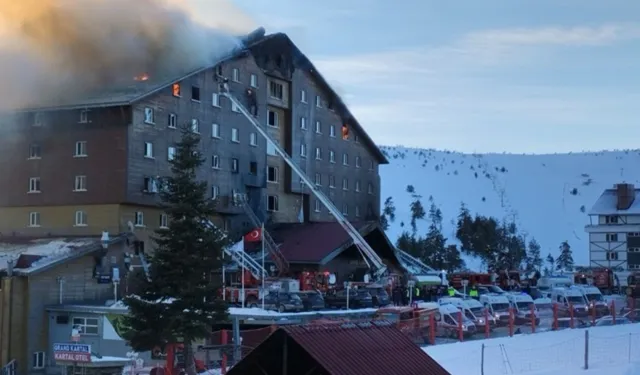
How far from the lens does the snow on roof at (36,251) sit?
1609 inches

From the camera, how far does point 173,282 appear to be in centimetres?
2936

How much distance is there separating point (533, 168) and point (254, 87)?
12949cm

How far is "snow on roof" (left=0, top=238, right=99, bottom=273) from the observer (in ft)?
134

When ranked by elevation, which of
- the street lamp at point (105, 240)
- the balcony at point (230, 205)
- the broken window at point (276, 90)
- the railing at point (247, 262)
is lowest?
the railing at point (247, 262)

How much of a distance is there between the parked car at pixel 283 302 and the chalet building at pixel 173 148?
9.96 m

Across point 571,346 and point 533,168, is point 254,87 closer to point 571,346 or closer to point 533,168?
point 571,346

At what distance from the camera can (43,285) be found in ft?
133

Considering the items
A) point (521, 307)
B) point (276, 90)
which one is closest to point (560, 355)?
point (521, 307)

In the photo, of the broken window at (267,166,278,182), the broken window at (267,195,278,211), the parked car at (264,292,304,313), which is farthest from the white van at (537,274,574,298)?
the parked car at (264,292,304,313)

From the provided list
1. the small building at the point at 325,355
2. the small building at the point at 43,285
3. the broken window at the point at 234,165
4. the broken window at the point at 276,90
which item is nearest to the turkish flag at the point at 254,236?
the broken window at the point at 234,165

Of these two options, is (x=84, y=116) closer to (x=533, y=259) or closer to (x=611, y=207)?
(x=611, y=207)

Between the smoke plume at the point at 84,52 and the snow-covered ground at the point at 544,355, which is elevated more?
the smoke plume at the point at 84,52

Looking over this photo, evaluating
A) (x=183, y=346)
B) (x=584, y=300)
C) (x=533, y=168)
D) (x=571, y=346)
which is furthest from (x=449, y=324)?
(x=533, y=168)

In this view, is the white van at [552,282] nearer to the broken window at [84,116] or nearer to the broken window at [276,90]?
the broken window at [276,90]
